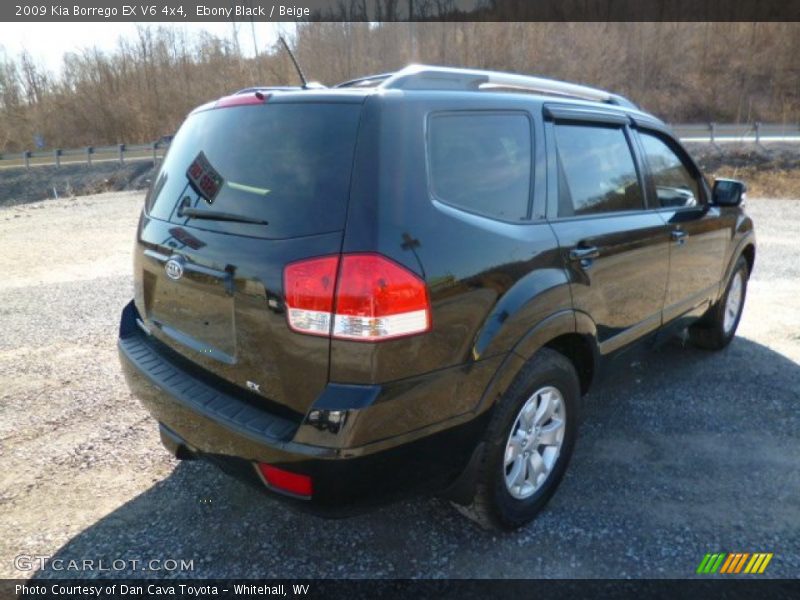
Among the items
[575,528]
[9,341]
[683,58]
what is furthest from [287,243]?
[683,58]

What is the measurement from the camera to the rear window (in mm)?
1958

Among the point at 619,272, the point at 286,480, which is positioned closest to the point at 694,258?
the point at 619,272

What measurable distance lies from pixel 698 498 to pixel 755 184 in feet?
53.5

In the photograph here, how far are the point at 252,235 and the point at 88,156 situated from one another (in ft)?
97.5

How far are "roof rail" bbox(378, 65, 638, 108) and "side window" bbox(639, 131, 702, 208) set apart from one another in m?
0.71

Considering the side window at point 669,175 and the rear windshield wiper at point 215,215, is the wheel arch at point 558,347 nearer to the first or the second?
the rear windshield wiper at point 215,215

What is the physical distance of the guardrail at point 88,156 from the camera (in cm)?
2698

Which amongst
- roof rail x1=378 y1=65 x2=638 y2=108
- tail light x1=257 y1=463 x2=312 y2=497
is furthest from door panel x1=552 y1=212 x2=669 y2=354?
tail light x1=257 y1=463 x2=312 y2=497

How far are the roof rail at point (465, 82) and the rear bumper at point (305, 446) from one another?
1.24 m

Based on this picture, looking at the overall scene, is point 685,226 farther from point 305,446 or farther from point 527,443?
point 305,446

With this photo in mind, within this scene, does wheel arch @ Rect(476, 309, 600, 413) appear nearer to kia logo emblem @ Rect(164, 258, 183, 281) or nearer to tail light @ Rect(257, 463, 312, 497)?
tail light @ Rect(257, 463, 312, 497)

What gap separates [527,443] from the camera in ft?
8.25

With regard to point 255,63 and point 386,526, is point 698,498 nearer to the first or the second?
point 386,526

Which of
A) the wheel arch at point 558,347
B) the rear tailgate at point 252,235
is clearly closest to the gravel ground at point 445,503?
the wheel arch at point 558,347
